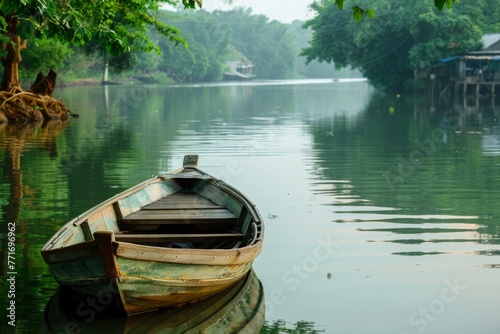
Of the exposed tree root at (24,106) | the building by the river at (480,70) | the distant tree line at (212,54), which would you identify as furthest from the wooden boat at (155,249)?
the distant tree line at (212,54)

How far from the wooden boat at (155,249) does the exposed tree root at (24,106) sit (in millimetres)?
20244

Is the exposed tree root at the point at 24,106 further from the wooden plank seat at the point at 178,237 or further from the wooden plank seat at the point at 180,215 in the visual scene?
the wooden plank seat at the point at 178,237

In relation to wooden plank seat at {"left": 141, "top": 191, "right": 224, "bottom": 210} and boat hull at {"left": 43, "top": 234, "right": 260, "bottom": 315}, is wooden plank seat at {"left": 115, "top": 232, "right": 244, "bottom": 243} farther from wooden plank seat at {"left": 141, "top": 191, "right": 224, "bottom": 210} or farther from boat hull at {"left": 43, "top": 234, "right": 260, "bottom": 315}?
wooden plank seat at {"left": 141, "top": 191, "right": 224, "bottom": 210}

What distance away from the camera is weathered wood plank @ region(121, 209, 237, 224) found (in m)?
10.1

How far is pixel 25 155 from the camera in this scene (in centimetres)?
2059

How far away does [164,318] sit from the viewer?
7.89 metres

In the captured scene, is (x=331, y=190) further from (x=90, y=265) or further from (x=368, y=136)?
(x=368, y=136)

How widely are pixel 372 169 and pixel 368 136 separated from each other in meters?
8.10

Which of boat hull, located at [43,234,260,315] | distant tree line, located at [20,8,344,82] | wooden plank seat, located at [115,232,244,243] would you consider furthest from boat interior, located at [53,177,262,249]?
distant tree line, located at [20,8,344,82]

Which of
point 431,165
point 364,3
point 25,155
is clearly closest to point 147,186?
point 431,165

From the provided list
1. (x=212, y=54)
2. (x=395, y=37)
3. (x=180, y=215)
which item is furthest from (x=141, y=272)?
(x=212, y=54)

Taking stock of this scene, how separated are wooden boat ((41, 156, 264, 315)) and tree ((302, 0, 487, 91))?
44.4m

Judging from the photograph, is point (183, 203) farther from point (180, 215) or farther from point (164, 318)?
point (164, 318)

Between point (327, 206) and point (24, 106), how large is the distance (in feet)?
66.1
